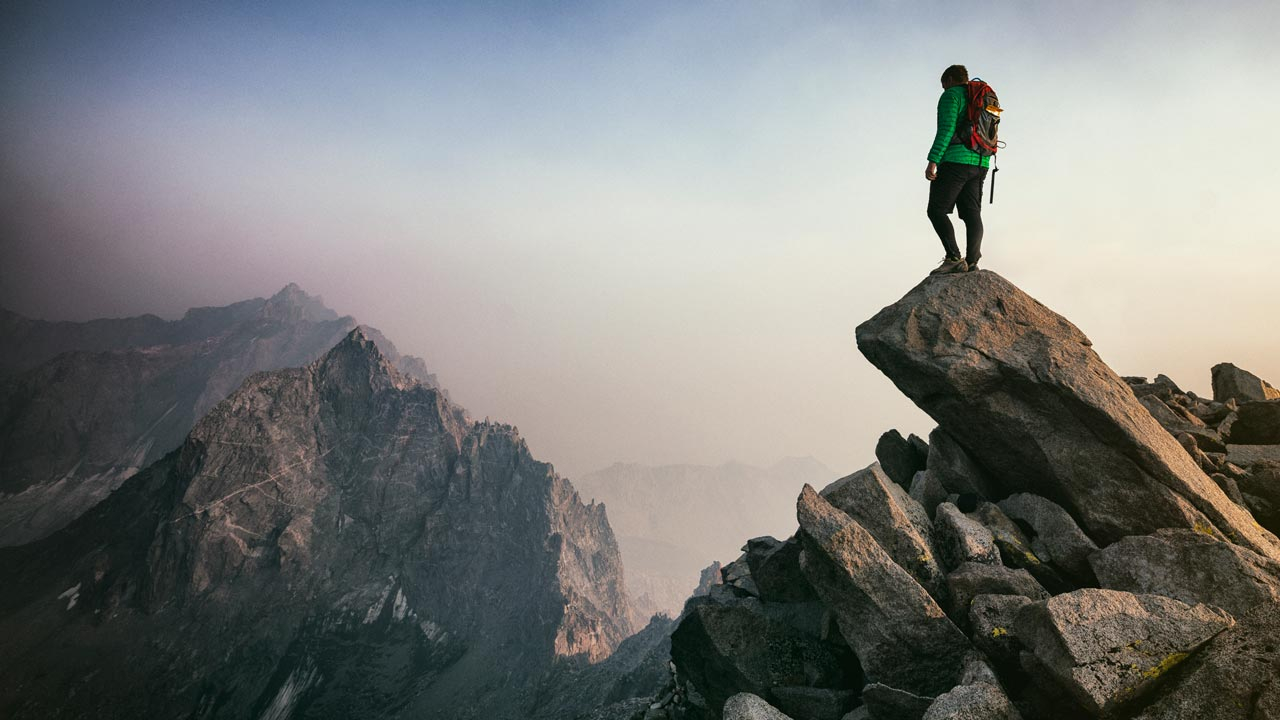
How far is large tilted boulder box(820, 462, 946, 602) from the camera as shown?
11398mm

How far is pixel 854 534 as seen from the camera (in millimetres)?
11172

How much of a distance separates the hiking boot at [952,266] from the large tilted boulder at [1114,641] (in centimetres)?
906

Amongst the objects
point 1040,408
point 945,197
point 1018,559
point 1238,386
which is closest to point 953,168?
point 945,197

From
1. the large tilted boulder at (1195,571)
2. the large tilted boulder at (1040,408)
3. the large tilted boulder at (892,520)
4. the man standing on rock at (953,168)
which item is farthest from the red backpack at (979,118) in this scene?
the large tilted boulder at (1195,571)

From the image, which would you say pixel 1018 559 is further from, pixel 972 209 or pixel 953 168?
pixel 953 168

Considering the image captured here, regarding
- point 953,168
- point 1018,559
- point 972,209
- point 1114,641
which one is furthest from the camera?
point 972,209

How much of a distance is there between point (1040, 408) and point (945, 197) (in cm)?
588

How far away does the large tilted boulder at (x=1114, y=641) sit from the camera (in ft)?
22.3

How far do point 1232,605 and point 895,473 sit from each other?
30.3 ft

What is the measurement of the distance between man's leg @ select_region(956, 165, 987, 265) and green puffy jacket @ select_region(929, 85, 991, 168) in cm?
29

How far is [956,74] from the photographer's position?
12.9 m

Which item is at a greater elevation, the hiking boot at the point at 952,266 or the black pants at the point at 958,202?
the black pants at the point at 958,202

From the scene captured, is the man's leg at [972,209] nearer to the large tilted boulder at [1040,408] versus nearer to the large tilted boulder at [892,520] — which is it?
the large tilted boulder at [1040,408]

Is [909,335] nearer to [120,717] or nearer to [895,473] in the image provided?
[895,473]
